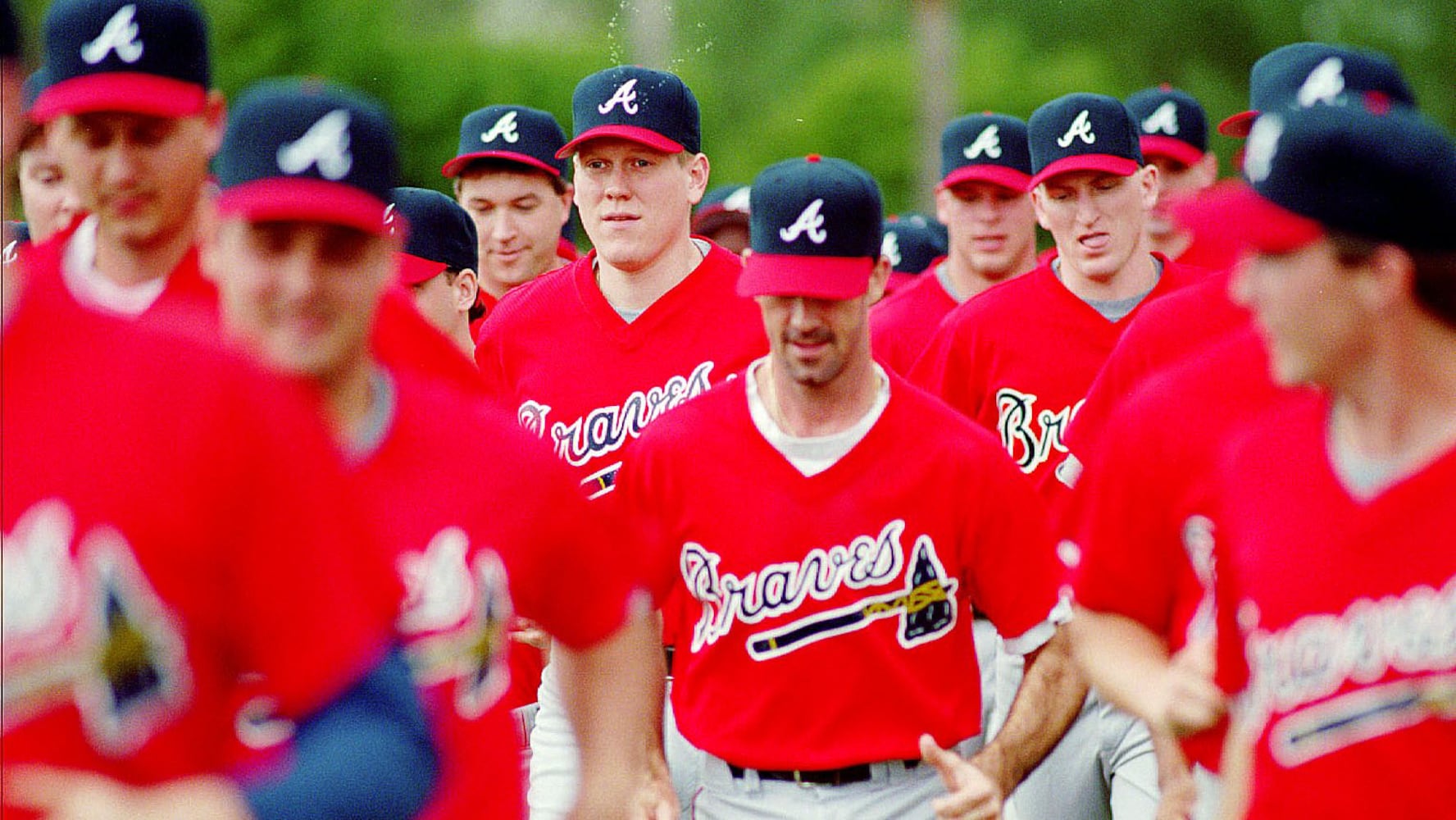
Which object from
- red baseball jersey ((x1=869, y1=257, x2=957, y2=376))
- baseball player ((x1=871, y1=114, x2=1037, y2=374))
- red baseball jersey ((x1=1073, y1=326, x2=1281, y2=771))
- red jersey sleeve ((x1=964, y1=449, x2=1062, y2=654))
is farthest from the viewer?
baseball player ((x1=871, y1=114, x2=1037, y2=374))

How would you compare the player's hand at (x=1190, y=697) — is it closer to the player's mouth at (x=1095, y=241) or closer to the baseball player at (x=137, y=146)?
the baseball player at (x=137, y=146)

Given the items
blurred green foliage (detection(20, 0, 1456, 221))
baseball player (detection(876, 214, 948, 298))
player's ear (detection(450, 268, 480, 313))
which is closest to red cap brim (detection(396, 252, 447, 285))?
player's ear (detection(450, 268, 480, 313))

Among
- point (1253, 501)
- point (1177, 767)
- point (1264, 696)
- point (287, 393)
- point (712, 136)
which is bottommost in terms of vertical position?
point (1177, 767)

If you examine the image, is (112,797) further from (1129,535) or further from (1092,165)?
(1092,165)

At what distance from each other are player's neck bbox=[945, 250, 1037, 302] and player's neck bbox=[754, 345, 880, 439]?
3.45 metres

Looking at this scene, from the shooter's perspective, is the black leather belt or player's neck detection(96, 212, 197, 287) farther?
the black leather belt

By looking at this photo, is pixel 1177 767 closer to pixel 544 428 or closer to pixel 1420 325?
pixel 1420 325

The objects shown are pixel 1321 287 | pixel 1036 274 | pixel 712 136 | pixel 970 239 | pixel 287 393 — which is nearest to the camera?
pixel 287 393

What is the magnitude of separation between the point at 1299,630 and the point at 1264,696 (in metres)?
0.14

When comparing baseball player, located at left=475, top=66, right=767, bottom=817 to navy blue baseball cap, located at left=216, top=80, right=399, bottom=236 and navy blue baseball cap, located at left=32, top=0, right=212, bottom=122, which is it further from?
navy blue baseball cap, located at left=216, top=80, right=399, bottom=236

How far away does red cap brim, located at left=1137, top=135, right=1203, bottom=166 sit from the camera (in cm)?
955

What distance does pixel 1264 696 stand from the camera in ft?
11.7

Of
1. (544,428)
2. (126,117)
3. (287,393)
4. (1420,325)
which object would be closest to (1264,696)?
(1420,325)

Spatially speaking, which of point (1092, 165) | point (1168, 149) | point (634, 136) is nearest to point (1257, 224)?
point (634, 136)
